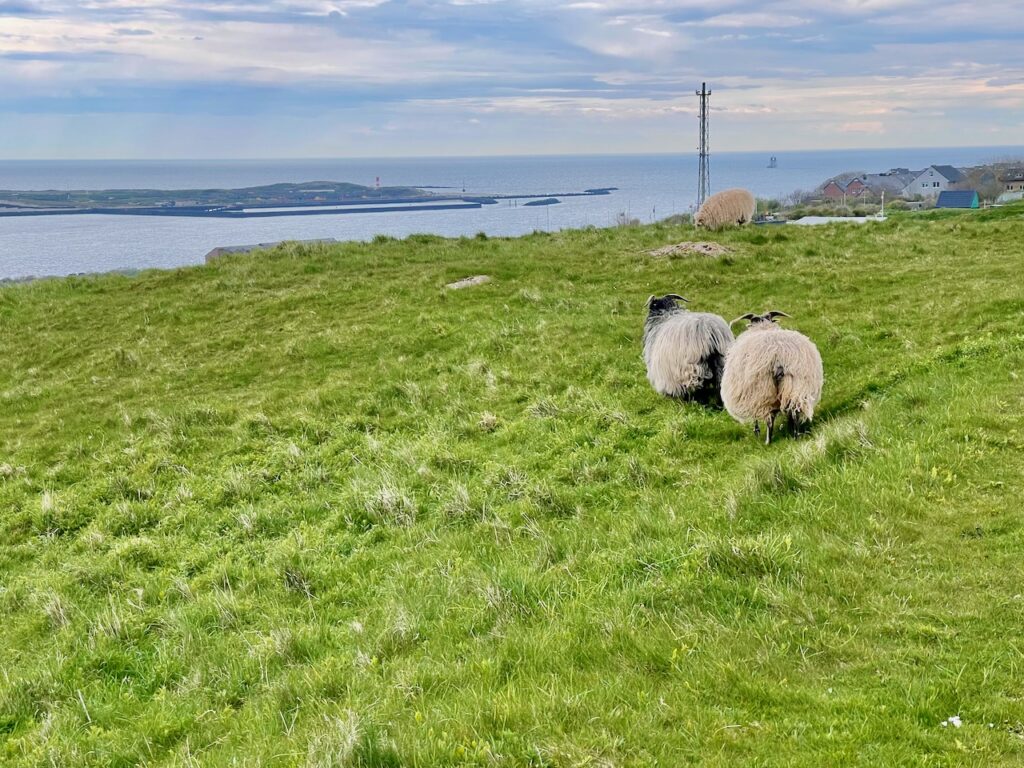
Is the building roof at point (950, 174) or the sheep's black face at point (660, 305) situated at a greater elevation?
the building roof at point (950, 174)

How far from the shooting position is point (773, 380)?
9742 millimetres

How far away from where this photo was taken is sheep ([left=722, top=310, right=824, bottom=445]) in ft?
31.9

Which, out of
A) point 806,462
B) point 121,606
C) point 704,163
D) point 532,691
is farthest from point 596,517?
point 704,163

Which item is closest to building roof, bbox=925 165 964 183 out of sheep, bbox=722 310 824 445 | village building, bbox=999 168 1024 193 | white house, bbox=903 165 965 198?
white house, bbox=903 165 965 198

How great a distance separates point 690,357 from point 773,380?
89.3 inches

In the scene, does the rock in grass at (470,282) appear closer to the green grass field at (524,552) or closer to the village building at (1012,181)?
the green grass field at (524,552)

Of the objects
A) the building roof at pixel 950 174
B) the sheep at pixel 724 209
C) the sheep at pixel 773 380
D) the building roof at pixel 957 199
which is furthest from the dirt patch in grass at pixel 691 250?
the building roof at pixel 950 174

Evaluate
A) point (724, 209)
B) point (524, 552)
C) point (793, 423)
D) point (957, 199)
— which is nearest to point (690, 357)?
point (793, 423)

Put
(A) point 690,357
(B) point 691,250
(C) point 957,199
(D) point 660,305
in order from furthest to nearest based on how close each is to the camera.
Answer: (C) point 957,199 → (B) point 691,250 → (D) point 660,305 → (A) point 690,357

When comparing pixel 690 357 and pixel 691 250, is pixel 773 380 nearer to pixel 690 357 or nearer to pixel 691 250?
pixel 690 357

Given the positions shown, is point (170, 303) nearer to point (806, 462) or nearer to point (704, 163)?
point (806, 462)

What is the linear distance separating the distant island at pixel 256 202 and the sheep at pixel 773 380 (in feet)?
314

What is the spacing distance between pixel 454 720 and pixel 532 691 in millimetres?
549

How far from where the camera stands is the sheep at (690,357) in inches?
467
